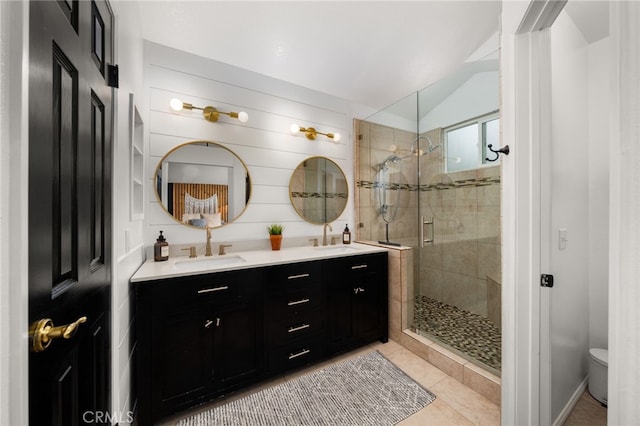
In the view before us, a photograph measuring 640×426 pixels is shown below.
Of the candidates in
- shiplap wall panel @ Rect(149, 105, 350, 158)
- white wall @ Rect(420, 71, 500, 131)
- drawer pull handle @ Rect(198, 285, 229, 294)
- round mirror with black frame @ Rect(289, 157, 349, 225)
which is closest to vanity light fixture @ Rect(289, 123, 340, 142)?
shiplap wall panel @ Rect(149, 105, 350, 158)

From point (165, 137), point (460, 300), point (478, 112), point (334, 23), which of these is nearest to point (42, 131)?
point (165, 137)

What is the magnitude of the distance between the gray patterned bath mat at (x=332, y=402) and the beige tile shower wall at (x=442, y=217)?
0.96 metres

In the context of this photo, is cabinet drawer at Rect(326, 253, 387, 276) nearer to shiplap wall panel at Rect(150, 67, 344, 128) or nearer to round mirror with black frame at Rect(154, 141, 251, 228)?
round mirror with black frame at Rect(154, 141, 251, 228)

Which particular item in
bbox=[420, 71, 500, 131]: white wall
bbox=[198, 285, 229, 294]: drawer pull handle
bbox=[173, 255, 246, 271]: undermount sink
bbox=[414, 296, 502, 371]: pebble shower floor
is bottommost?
bbox=[414, 296, 502, 371]: pebble shower floor

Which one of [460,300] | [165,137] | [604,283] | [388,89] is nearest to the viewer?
[604,283]

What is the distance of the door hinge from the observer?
1.13 meters

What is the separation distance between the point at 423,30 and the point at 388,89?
885 mm

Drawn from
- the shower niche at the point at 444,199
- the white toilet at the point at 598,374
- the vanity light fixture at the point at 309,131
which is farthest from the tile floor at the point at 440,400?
the vanity light fixture at the point at 309,131

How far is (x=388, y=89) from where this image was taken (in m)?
2.70

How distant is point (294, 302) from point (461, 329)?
1.58 m

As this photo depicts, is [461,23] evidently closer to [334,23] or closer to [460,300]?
[334,23]

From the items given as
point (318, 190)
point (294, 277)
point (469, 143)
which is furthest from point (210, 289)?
point (469, 143)

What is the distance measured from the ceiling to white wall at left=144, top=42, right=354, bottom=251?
0.14 meters

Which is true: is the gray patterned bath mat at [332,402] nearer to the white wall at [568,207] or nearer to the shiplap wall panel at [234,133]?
the white wall at [568,207]
